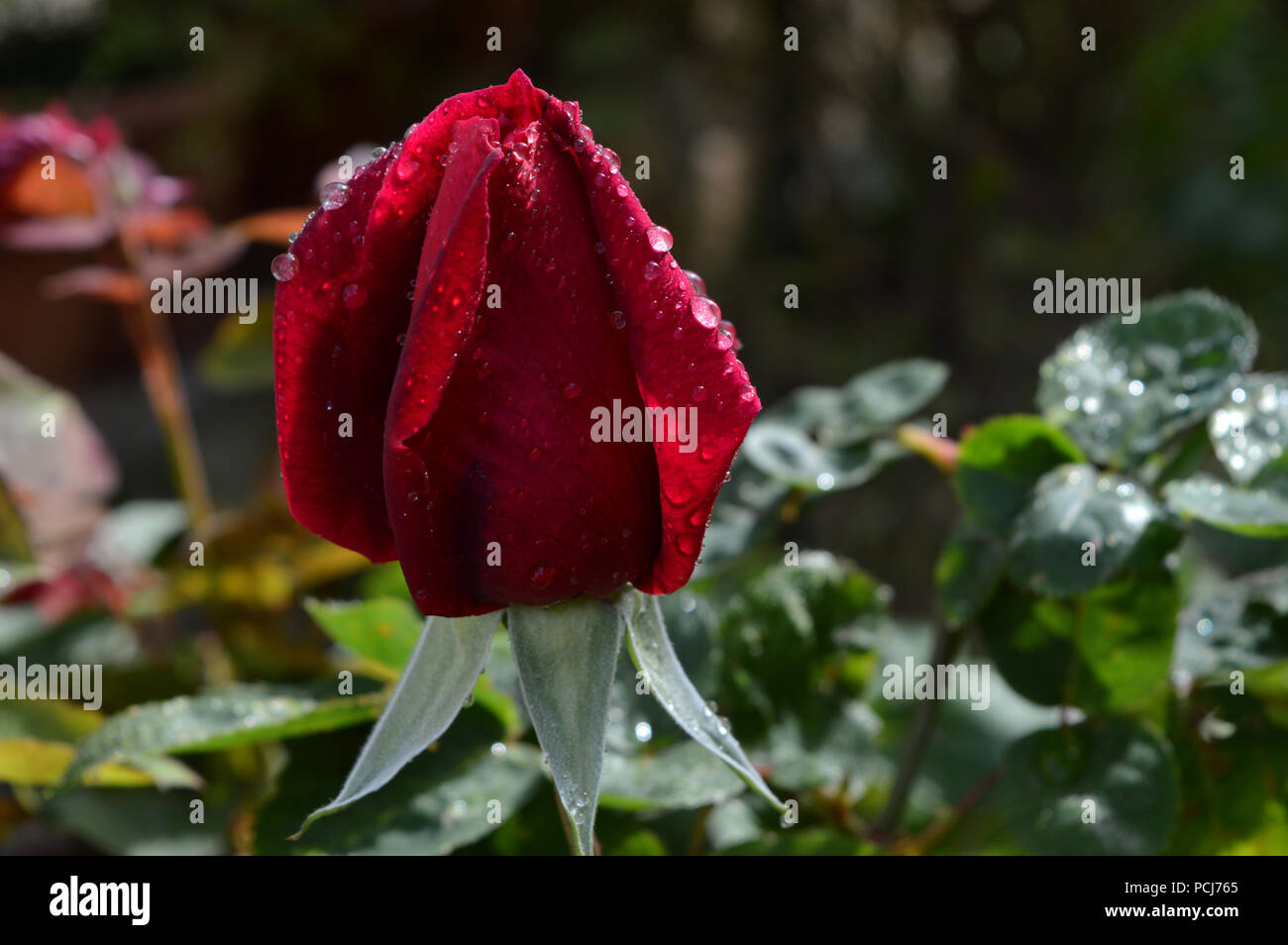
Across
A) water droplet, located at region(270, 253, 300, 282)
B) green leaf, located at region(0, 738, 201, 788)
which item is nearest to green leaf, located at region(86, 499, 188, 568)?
green leaf, located at region(0, 738, 201, 788)

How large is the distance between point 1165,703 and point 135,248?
840 millimetres

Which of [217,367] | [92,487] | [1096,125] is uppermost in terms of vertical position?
[1096,125]

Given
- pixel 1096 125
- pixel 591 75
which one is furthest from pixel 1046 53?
pixel 591 75

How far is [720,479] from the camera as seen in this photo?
0.41 metres

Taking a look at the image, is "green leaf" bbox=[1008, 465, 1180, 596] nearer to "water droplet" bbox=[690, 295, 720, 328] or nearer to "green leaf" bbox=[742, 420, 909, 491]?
"green leaf" bbox=[742, 420, 909, 491]

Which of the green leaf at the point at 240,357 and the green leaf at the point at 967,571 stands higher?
the green leaf at the point at 240,357

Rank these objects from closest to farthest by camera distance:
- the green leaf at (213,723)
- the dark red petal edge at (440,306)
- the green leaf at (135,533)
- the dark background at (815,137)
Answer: the dark red petal edge at (440,306) < the green leaf at (213,723) < the green leaf at (135,533) < the dark background at (815,137)

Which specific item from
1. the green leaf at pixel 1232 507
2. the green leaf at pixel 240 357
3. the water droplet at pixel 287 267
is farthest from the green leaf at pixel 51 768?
the green leaf at pixel 1232 507

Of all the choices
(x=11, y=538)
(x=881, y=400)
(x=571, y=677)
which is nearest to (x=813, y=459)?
(x=881, y=400)

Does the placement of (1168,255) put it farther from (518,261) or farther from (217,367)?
(518,261)

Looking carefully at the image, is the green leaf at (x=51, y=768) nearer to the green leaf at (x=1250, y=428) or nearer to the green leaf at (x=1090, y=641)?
the green leaf at (x=1090, y=641)

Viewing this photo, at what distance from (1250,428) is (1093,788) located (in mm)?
201

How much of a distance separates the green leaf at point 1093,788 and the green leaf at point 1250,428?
14 centimetres

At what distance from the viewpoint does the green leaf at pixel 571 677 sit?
16.6 inches
